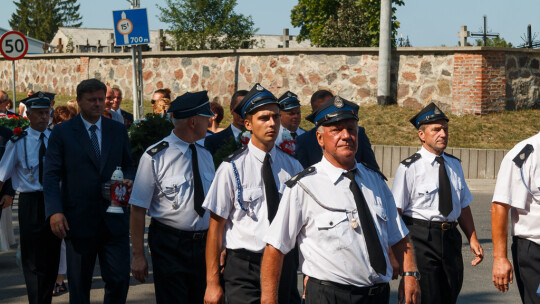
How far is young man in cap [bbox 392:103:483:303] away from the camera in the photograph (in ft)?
20.4

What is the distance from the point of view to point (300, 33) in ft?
168

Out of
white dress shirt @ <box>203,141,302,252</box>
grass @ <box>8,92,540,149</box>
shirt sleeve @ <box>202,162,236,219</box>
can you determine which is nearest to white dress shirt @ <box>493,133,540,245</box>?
white dress shirt @ <box>203,141,302,252</box>

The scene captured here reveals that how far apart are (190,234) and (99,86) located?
5.50ft

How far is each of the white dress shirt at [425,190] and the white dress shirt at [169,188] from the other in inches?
63.9

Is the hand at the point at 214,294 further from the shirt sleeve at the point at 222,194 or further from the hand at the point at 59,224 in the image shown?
the hand at the point at 59,224

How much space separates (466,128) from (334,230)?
642 inches

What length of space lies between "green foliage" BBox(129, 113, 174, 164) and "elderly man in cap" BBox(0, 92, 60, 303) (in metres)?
1.05

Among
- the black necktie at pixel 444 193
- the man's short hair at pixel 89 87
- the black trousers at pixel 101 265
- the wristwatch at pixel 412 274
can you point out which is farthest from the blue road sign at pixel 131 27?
the wristwatch at pixel 412 274

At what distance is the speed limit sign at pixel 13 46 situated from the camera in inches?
748

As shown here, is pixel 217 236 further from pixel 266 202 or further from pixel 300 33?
pixel 300 33

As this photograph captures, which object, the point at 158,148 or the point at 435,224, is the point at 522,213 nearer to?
the point at 435,224

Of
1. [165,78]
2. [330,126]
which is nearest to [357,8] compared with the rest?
[165,78]

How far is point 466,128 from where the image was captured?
64.4 ft

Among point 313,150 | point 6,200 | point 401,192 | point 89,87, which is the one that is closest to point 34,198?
point 6,200
